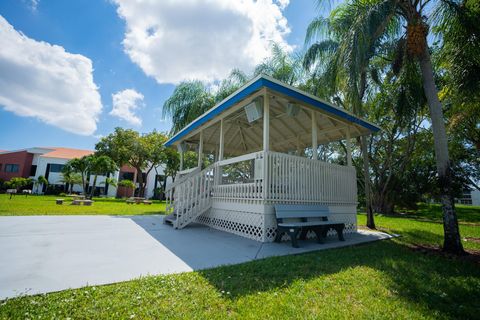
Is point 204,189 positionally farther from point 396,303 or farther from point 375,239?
point 396,303

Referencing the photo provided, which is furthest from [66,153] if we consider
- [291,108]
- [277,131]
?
[291,108]

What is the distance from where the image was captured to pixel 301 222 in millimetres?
6418

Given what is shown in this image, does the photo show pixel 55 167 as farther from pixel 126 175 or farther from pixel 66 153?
pixel 126 175

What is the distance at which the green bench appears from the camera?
18.3ft

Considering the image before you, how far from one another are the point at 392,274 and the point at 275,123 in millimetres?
7408

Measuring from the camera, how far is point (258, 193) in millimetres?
6195

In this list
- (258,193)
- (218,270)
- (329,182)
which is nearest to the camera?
(218,270)

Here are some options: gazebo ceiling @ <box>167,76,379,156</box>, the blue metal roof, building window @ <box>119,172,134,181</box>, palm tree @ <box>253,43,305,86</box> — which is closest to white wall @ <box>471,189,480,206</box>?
palm tree @ <box>253,43,305,86</box>

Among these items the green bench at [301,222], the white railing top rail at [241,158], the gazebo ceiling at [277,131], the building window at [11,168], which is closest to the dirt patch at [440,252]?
the green bench at [301,222]

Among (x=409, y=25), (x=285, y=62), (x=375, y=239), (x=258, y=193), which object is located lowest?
(x=375, y=239)

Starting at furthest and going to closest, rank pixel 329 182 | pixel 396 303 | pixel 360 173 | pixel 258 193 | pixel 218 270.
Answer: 1. pixel 360 173
2. pixel 329 182
3. pixel 258 193
4. pixel 218 270
5. pixel 396 303

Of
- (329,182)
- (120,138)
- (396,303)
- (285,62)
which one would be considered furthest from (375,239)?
(120,138)

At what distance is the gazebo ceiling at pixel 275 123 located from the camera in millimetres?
6699

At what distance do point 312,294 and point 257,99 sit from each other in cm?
524
